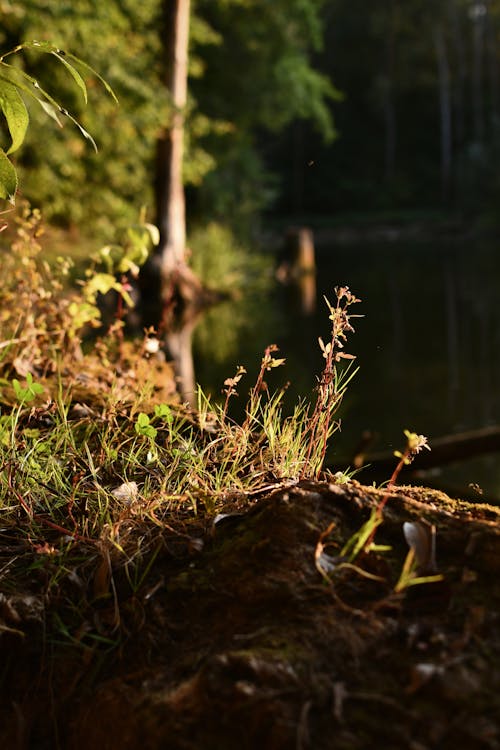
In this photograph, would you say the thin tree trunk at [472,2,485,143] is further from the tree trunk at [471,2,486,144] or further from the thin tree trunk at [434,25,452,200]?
the thin tree trunk at [434,25,452,200]

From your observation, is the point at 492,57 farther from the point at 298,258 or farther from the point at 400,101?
the point at 298,258

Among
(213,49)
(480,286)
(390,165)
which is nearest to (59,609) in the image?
(480,286)

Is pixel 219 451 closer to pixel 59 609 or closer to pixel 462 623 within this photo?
pixel 59 609

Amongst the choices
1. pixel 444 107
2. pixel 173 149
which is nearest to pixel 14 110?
pixel 173 149

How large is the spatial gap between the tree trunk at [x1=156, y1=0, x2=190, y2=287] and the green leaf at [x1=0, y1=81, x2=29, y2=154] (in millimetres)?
11583

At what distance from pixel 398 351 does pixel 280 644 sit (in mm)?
8238

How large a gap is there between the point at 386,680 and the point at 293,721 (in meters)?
0.16

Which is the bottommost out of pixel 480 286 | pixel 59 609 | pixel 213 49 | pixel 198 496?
pixel 480 286

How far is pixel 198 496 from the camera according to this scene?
6.23 ft

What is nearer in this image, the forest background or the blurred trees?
the forest background

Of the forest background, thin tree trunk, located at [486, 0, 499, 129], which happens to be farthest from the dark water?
thin tree trunk, located at [486, 0, 499, 129]

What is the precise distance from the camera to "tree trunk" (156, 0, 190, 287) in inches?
527

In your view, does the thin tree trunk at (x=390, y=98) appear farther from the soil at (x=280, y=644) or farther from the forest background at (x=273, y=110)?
the soil at (x=280, y=644)

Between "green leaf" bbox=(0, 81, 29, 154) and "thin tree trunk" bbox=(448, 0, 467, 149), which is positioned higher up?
"thin tree trunk" bbox=(448, 0, 467, 149)
